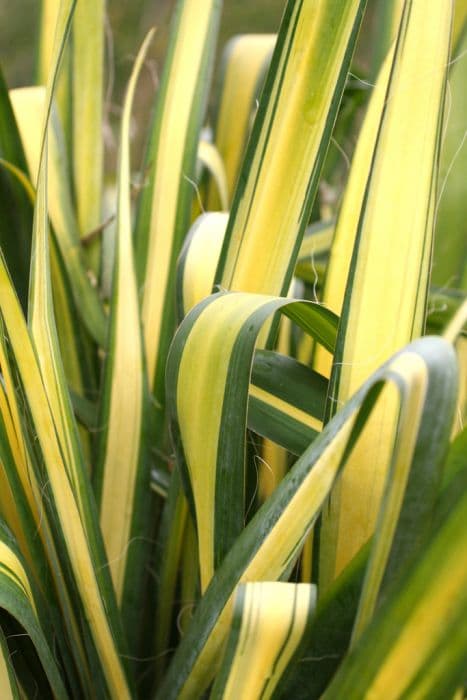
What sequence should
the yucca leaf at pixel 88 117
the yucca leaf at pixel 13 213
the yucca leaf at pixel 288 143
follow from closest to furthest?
the yucca leaf at pixel 288 143 → the yucca leaf at pixel 13 213 → the yucca leaf at pixel 88 117

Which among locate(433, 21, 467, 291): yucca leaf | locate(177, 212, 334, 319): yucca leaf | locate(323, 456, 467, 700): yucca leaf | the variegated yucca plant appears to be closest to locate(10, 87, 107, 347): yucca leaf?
the variegated yucca plant

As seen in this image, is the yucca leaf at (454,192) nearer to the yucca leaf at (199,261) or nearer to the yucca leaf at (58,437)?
the yucca leaf at (199,261)

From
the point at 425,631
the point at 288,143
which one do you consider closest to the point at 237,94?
the point at 288,143

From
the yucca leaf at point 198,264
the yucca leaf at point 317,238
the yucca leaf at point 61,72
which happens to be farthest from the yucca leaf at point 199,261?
the yucca leaf at point 61,72

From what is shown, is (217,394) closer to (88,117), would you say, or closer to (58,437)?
(58,437)

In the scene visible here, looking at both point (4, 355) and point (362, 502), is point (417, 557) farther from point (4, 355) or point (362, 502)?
point (4, 355)

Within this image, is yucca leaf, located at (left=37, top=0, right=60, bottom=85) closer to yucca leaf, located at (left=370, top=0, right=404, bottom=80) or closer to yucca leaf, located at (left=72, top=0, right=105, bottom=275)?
yucca leaf, located at (left=72, top=0, right=105, bottom=275)

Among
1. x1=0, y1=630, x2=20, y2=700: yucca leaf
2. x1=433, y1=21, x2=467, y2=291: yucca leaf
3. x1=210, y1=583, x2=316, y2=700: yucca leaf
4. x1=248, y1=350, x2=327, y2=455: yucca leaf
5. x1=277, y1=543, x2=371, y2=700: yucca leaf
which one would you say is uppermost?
x1=433, y1=21, x2=467, y2=291: yucca leaf
